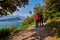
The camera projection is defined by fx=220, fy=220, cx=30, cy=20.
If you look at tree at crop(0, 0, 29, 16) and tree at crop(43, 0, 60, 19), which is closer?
tree at crop(0, 0, 29, 16)

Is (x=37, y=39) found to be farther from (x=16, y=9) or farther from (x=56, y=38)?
(x=16, y=9)

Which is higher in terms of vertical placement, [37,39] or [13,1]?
[13,1]

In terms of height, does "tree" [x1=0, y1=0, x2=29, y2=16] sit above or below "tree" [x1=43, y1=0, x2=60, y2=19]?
above

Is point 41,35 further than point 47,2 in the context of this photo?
No

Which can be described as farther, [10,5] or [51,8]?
[51,8]

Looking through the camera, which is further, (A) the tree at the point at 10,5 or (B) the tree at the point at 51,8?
(B) the tree at the point at 51,8

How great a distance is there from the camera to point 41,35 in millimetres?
19344

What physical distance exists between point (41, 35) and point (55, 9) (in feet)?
46.5

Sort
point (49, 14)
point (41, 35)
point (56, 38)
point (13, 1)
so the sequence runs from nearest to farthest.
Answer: point (56, 38), point (41, 35), point (13, 1), point (49, 14)

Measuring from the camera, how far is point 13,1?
74.2 feet

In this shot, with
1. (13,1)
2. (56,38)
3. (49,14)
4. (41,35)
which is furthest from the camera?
(49,14)

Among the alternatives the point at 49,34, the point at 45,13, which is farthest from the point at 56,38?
the point at 45,13

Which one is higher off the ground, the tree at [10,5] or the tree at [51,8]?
the tree at [10,5]

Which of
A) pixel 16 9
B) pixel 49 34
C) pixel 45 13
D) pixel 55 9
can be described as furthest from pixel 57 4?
pixel 49 34
